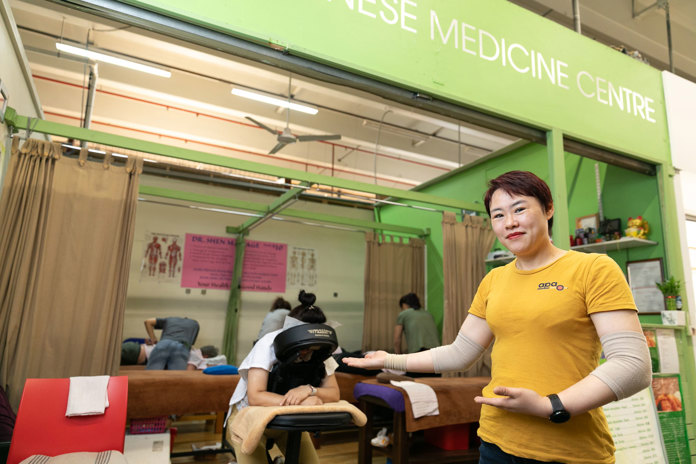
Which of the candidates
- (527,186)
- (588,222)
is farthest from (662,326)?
(527,186)

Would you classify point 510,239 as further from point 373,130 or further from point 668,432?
point 373,130

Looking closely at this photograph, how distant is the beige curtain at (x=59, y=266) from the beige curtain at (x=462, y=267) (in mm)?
2816

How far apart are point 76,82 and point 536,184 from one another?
761 cm

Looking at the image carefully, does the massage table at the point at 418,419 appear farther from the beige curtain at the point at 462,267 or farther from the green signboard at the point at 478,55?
the green signboard at the point at 478,55

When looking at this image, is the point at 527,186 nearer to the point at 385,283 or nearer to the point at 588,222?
the point at 588,222

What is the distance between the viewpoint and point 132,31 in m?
5.75

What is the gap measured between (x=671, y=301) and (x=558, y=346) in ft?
9.34

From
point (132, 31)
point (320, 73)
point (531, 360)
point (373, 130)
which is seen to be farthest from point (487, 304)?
point (373, 130)

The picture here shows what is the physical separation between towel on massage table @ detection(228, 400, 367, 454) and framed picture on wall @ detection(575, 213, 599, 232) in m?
3.13

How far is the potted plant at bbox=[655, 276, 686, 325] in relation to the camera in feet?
10.5

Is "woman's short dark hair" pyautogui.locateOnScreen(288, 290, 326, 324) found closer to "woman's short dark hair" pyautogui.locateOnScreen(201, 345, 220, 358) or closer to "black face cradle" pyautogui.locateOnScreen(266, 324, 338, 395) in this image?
"black face cradle" pyautogui.locateOnScreen(266, 324, 338, 395)

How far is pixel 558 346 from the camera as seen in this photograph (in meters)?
1.10

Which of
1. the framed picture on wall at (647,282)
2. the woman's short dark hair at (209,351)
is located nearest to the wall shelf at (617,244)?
the framed picture on wall at (647,282)

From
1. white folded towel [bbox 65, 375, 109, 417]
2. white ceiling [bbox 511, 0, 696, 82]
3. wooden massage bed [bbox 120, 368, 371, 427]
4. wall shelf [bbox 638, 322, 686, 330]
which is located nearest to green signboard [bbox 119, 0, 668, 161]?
wall shelf [bbox 638, 322, 686, 330]
